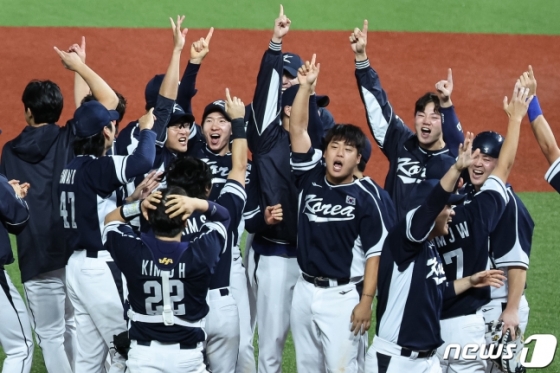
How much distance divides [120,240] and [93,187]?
2.48ft

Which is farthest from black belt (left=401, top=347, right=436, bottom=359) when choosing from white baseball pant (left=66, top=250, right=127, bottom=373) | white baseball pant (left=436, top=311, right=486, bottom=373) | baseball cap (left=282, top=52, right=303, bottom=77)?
baseball cap (left=282, top=52, right=303, bottom=77)

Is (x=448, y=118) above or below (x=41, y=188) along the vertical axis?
above

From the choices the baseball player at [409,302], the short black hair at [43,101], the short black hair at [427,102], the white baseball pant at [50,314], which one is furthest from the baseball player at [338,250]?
the short black hair at [43,101]

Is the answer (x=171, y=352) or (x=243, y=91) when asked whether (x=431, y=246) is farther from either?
(x=243, y=91)

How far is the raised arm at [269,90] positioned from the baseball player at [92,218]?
28.4 inches

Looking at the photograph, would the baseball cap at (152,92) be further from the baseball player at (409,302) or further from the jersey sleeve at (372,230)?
the baseball player at (409,302)

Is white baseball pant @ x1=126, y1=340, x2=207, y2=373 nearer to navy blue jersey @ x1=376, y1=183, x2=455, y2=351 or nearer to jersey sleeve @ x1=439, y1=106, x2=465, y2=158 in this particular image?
navy blue jersey @ x1=376, y1=183, x2=455, y2=351

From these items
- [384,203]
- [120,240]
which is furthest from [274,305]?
[120,240]

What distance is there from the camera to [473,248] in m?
4.39

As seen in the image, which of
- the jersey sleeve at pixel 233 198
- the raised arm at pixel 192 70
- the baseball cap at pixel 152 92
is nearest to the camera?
the jersey sleeve at pixel 233 198

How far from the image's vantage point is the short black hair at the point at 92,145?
181 inches

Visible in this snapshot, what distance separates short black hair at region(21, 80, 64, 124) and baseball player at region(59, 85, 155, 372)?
2.06ft

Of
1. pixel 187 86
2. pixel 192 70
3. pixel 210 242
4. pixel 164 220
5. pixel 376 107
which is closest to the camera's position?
pixel 164 220

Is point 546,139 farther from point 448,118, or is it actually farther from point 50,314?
point 50,314
